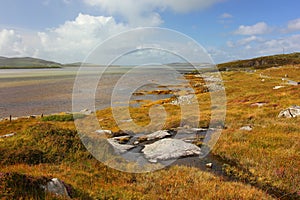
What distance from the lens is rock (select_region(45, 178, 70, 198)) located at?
6.53 m

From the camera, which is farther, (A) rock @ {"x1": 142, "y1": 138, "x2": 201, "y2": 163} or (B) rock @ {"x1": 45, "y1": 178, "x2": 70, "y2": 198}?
(A) rock @ {"x1": 142, "y1": 138, "x2": 201, "y2": 163}

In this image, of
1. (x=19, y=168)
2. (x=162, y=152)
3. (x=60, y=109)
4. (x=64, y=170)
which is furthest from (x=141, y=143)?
(x=60, y=109)

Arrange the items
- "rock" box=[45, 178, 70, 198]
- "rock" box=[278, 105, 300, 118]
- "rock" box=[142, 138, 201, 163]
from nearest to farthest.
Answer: "rock" box=[45, 178, 70, 198]
"rock" box=[142, 138, 201, 163]
"rock" box=[278, 105, 300, 118]

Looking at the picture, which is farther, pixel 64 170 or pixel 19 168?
pixel 64 170

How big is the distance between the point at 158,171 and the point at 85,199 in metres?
4.89

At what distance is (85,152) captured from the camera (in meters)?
12.4

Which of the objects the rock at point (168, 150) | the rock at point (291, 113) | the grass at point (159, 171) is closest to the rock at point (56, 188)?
the grass at point (159, 171)

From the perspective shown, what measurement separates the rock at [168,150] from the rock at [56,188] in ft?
21.8

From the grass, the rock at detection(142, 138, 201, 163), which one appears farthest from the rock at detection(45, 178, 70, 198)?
the rock at detection(142, 138, 201, 163)

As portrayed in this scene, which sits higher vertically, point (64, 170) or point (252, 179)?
point (64, 170)

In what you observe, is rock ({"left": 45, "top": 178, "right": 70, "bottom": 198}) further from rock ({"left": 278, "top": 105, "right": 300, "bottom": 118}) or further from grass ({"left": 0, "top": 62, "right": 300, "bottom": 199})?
rock ({"left": 278, "top": 105, "right": 300, "bottom": 118})

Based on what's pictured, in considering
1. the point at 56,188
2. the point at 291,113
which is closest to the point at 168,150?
the point at 56,188

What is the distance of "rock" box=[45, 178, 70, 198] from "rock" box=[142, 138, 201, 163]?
261 inches

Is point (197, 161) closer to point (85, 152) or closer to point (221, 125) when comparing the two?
point (85, 152)
